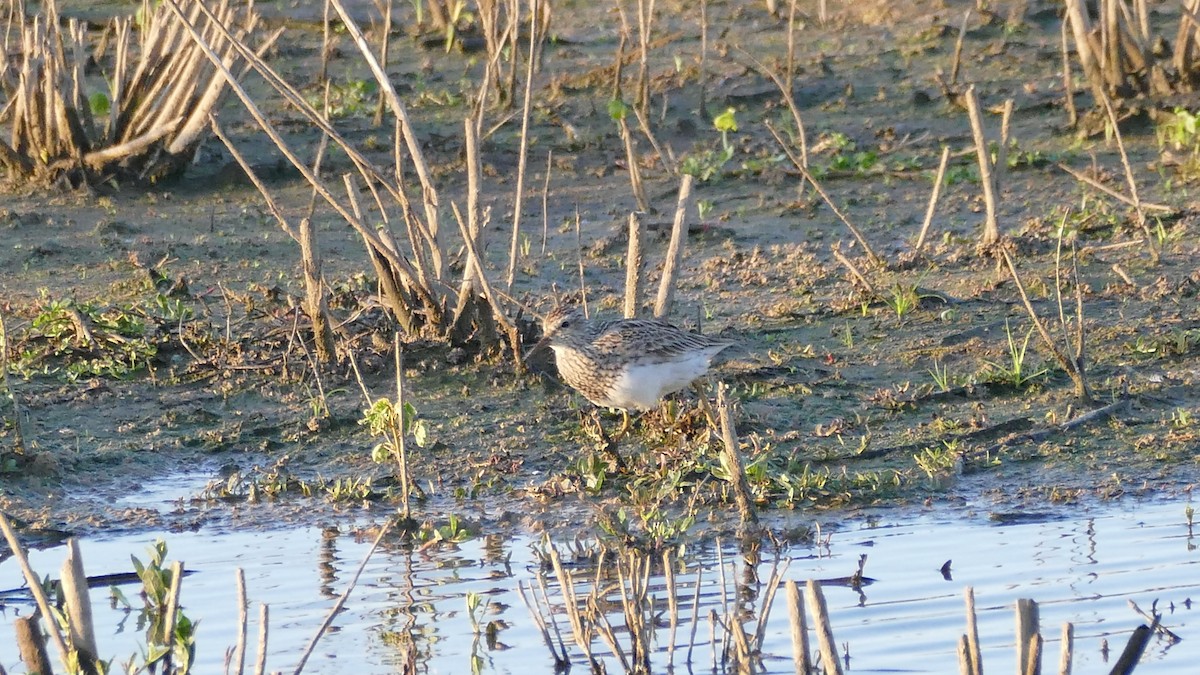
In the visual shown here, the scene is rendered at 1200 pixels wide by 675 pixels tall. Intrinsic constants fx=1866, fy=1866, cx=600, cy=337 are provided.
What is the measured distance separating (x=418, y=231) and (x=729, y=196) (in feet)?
11.1

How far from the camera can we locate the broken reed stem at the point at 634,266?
7391 millimetres

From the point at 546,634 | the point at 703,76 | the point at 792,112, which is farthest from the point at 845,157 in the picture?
the point at 546,634

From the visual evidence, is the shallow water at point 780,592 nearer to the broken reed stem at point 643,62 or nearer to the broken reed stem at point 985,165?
the broken reed stem at point 985,165

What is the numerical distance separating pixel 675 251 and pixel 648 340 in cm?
61

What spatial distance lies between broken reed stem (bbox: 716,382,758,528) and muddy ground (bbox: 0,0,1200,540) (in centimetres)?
26

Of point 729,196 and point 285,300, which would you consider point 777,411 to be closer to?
point 285,300

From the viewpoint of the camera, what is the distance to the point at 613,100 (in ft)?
37.7

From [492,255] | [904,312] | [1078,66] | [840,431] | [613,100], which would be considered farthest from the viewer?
[1078,66]

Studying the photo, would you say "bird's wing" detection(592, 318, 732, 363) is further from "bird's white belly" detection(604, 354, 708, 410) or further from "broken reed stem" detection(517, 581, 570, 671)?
"broken reed stem" detection(517, 581, 570, 671)

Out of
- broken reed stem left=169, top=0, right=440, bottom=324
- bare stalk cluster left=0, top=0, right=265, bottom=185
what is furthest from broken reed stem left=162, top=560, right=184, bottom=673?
bare stalk cluster left=0, top=0, right=265, bottom=185

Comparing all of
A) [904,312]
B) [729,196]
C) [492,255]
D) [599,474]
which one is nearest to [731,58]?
[729,196]

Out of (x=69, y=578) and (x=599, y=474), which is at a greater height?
(x=69, y=578)

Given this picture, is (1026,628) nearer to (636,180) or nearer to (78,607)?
(78,607)

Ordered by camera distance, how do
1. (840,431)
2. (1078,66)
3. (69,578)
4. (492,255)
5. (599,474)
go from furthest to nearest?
(1078,66)
(492,255)
(840,431)
(599,474)
(69,578)
